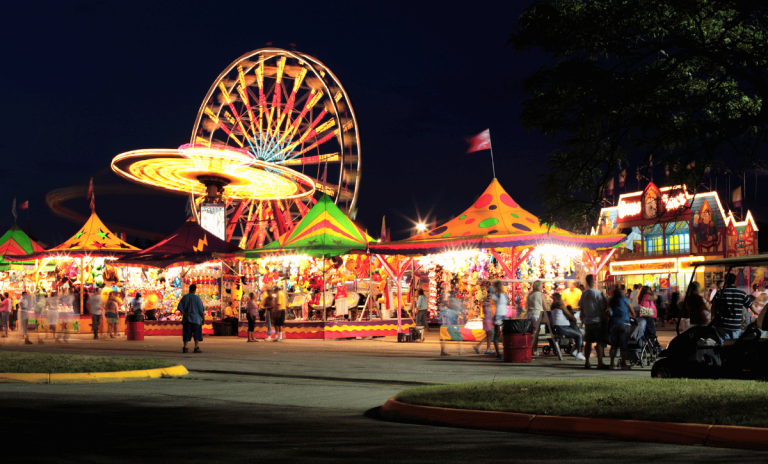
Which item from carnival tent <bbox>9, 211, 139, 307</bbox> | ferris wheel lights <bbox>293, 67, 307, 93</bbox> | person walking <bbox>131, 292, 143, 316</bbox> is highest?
ferris wheel lights <bbox>293, 67, 307, 93</bbox>

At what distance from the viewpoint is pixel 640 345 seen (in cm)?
1488

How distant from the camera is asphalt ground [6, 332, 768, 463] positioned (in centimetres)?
618

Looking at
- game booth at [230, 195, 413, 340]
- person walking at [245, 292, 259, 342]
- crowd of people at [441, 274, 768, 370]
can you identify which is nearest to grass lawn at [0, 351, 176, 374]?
crowd of people at [441, 274, 768, 370]

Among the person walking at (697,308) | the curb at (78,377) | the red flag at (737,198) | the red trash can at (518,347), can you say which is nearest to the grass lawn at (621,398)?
the person walking at (697,308)

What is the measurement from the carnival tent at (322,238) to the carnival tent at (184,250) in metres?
2.12

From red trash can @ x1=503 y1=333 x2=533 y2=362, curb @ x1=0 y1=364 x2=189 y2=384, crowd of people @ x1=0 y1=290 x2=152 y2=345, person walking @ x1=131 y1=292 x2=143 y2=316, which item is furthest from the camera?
person walking @ x1=131 y1=292 x2=143 y2=316

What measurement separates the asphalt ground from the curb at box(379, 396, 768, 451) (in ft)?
0.53

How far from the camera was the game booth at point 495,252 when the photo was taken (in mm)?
23453

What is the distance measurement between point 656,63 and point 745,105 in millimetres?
1873

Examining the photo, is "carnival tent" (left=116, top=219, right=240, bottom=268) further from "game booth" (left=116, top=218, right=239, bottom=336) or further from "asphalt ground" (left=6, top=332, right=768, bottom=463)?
"asphalt ground" (left=6, top=332, right=768, bottom=463)

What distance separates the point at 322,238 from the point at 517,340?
1380cm

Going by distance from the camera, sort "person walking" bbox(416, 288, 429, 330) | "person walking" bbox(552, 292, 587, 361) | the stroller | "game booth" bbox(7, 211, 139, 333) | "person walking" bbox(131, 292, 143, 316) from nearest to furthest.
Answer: the stroller → "person walking" bbox(552, 292, 587, 361) → "person walking" bbox(416, 288, 429, 330) → "person walking" bbox(131, 292, 143, 316) → "game booth" bbox(7, 211, 139, 333)

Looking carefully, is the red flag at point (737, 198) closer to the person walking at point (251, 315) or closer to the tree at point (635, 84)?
the person walking at point (251, 315)

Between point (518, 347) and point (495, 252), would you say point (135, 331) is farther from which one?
point (518, 347)
